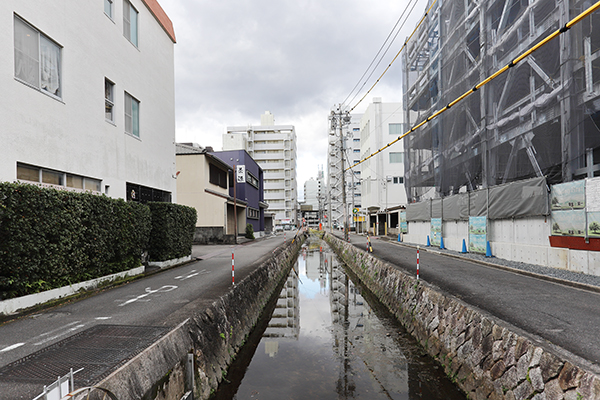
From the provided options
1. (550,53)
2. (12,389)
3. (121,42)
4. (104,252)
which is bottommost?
A: (12,389)

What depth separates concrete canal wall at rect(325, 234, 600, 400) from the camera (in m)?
3.40

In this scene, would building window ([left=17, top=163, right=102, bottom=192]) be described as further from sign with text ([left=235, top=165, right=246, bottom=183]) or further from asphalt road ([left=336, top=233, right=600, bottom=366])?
sign with text ([left=235, top=165, right=246, bottom=183])

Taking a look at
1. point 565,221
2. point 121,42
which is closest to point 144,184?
point 121,42

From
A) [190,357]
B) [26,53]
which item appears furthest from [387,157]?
[190,357]

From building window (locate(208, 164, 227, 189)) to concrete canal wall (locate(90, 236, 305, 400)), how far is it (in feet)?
71.2

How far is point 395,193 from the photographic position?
49.2m

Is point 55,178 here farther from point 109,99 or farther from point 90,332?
point 90,332

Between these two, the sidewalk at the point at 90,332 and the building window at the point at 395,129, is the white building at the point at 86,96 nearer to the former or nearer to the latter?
the sidewalk at the point at 90,332

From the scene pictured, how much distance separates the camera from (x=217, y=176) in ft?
101

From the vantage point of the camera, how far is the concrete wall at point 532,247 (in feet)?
29.2

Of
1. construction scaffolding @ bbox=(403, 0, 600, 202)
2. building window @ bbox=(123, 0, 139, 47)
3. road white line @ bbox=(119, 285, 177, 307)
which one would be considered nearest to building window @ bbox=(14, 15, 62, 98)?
building window @ bbox=(123, 0, 139, 47)

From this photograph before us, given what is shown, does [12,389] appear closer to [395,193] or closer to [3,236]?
[3,236]

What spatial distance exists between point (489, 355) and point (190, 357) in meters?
4.25

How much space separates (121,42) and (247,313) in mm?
10499
